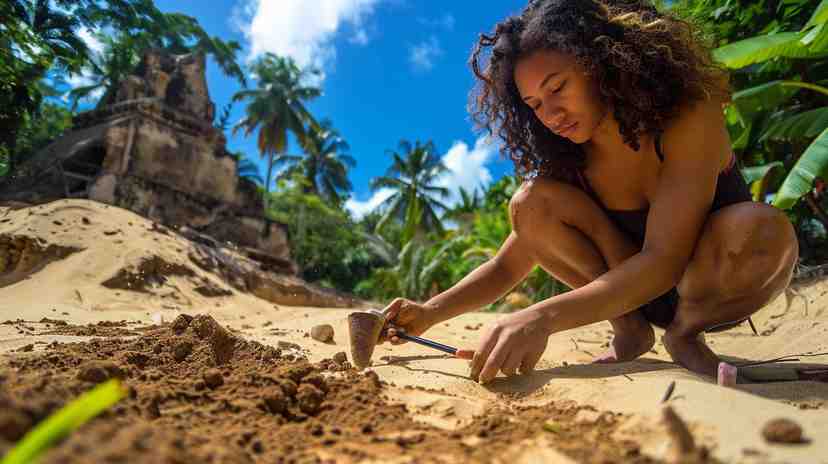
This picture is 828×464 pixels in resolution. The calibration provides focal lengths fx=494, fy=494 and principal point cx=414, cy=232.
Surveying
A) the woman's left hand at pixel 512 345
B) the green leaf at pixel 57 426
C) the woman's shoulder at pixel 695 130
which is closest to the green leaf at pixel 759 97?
the woman's shoulder at pixel 695 130

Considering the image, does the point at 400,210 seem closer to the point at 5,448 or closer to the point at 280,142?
the point at 280,142

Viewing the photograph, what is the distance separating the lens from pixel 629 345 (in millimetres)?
1979

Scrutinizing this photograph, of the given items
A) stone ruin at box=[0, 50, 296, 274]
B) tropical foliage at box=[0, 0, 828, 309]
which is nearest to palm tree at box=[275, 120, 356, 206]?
tropical foliage at box=[0, 0, 828, 309]

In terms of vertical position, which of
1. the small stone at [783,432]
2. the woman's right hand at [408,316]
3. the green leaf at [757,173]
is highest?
the green leaf at [757,173]

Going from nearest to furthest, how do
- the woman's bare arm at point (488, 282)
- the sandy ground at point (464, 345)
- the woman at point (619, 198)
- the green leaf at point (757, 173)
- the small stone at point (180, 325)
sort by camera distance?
1. the sandy ground at point (464, 345)
2. the woman at point (619, 198)
3. the small stone at point (180, 325)
4. the woman's bare arm at point (488, 282)
5. the green leaf at point (757, 173)

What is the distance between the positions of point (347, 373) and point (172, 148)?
12075mm

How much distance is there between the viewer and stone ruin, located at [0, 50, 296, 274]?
977 cm

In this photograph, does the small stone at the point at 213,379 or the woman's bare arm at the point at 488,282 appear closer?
the small stone at the point at 213,379

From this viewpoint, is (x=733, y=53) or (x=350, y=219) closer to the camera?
(x=733, y=53)

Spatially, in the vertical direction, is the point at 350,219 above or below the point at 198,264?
above

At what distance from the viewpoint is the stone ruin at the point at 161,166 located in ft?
32.1

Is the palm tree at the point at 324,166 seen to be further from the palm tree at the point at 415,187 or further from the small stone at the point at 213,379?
the small stone at the point at 213,379

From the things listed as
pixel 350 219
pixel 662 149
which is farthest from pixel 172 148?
pixel 350 219

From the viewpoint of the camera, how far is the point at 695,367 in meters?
1.65
